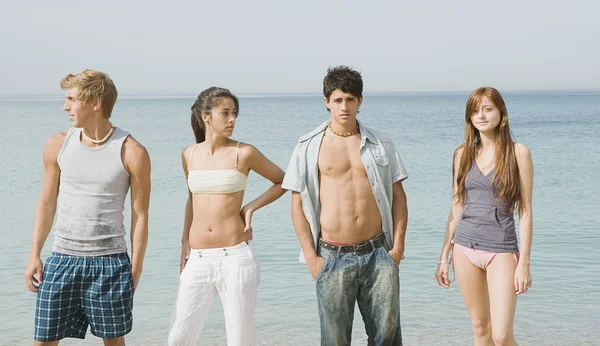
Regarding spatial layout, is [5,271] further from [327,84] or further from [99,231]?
[327,84]

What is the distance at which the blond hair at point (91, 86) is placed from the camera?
4.14 metres

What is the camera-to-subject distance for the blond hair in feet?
13.6

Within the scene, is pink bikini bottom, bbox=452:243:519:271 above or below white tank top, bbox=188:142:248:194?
below

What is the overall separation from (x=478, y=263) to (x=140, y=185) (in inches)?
74.3

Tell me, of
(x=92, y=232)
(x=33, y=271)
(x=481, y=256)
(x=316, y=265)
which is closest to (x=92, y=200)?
(x=92, y=232)

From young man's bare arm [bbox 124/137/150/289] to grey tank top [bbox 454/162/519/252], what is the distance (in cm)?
176

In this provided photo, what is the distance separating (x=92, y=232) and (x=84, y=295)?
33 cm

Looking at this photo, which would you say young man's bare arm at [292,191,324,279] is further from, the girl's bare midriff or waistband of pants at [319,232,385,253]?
the girl's bare midriff

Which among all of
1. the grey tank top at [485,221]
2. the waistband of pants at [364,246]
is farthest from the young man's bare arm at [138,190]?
the grey tank top at [485,221]

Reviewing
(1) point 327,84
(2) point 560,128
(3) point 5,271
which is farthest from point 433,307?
(2) point 560,128

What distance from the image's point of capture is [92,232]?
4.18 meters

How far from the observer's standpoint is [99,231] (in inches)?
165

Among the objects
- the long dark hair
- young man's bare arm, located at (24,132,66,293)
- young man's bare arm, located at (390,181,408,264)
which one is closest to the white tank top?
the long dark hair

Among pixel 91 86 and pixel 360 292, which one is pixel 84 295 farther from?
pixel 360 292
